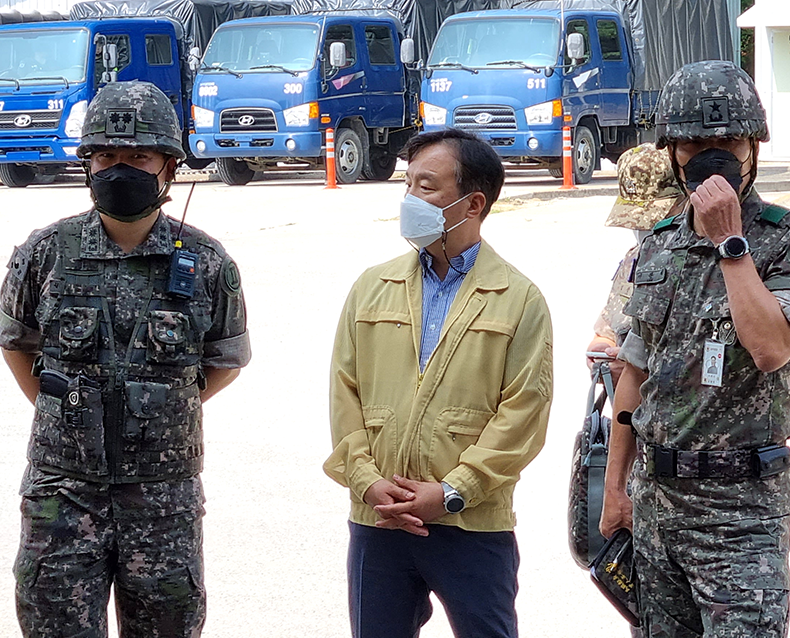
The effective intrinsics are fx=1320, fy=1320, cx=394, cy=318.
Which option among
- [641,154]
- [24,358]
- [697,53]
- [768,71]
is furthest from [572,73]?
[24,358]

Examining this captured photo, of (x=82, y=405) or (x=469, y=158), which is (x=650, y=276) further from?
(x=82, y=405)

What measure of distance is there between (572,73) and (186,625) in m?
17.7

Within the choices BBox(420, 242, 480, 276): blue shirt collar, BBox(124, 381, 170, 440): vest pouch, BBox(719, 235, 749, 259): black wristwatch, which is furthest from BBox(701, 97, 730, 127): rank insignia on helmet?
BBox(124, 381, 170, 440): vest pouch

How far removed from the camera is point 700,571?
2914 mm

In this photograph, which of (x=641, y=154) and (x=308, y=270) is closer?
(x=641, y=154)

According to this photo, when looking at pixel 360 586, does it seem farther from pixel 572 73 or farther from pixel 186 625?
pixel 572 73

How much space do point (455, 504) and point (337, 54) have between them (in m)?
18.1

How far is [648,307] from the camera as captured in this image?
303 cm

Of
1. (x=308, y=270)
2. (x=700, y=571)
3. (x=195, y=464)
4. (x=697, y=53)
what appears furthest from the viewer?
(x=697, y=53)

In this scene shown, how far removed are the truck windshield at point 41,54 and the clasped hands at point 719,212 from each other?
19462 millimetres

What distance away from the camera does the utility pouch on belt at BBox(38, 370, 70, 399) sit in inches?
126

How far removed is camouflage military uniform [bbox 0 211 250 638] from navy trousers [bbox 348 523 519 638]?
0.45 metres

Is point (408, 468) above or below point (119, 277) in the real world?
below

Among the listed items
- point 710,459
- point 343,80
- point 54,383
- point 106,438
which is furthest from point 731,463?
point 343,80
